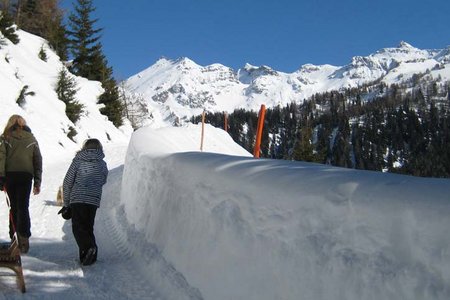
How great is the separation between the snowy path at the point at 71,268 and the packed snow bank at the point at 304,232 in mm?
551

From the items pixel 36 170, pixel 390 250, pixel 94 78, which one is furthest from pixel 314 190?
pixel 94 78

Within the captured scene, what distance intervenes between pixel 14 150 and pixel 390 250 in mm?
4893

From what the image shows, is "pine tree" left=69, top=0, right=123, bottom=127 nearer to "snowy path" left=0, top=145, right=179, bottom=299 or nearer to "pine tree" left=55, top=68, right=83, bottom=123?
"pine tree" left=55, top=68, right=83, bottom=123

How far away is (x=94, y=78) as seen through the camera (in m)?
40.9

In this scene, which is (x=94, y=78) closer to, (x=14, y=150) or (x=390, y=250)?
(x=14, y=150)

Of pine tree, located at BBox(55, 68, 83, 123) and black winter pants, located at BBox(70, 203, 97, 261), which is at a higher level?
pine tree, located at BBox(55, 68, 83, 123)

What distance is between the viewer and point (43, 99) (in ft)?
81.5

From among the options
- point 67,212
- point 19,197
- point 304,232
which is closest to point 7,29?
point 19,197

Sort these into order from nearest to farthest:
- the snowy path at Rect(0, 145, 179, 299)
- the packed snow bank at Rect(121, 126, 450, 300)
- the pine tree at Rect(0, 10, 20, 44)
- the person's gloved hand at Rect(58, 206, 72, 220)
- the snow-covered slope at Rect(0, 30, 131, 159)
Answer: the packed snow bank at Rect(121, 126, 450, 300), the snowy path at Rect(0, 145, 179, 299), the person's gloved hand at Rect(58, 206, 72, 220), the snow-covered slope at Rect(0, 30, 131, 159), the pine tree at Rect(0, 10, 20, 44)

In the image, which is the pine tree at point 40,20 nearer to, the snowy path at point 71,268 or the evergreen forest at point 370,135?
the snowy path at point 71,268

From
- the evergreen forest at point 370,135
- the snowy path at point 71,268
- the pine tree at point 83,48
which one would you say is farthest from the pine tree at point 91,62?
the evergreen forest at point 370,135

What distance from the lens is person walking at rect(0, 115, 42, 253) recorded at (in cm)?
576

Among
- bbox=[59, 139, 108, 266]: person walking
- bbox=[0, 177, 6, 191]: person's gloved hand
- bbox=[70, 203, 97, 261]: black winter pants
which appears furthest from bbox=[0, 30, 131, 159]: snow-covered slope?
bbox=[70, 203, 97, 261]: black winter pants

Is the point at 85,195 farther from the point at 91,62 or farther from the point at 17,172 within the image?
the point at 91,62
